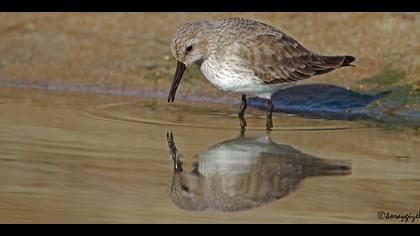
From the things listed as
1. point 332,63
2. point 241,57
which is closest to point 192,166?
point 241,57

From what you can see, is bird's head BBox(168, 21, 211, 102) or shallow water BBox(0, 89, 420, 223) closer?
shallow water BBox(0, 89, 420, 223)

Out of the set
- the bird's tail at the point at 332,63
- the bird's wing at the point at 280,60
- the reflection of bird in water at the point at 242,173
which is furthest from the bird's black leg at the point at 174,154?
the bird's tail at the point at 332,63

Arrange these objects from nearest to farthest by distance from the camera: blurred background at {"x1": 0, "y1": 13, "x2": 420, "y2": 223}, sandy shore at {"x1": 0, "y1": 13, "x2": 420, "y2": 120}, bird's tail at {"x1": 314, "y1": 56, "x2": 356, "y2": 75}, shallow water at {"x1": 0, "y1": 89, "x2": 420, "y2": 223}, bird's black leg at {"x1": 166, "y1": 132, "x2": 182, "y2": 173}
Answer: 1. shallow water at {"x1": 0, "y1": 89, "x2": 420, "y2": 223}
2. blurred background at {"x1": 0, "y1": 13, "x2": 420, "y2": 223}
3. bird's black leg at {"x1": 166, "y1": 132, "x2": 182, "y2": 173}
4. bird's tail at {"x1": 314, "y1": 56, "x2": 356, "y2": 75}
5. sandy shore at {"x1": 0, "y1": 13, "x2": 420, "y2": 120}

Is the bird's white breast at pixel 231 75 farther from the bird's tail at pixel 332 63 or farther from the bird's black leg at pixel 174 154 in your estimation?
the bird's black leg at pixel 174 154

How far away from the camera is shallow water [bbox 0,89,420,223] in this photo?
6625mm

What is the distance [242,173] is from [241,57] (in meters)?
2.81

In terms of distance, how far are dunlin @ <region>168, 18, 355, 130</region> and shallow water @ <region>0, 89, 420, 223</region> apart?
0.41 m

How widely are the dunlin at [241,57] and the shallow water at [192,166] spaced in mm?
406

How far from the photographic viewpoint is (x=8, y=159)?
823 centimetres

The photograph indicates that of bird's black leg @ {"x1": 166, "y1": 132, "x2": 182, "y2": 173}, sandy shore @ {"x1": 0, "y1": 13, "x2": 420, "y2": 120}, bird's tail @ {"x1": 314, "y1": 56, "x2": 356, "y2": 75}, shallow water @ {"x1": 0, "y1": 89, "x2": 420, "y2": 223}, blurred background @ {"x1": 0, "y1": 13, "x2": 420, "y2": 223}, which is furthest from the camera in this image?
sandy shore @ {"x1": 0, "y1": 13, "x2": 420, "y2": 120}

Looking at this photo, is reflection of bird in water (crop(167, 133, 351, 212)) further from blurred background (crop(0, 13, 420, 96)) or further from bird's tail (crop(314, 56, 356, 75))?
blurred background (crop(0, 13, 420, 96))

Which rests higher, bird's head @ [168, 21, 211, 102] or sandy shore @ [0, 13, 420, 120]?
bird's head @ [168, 21, 211, 102]

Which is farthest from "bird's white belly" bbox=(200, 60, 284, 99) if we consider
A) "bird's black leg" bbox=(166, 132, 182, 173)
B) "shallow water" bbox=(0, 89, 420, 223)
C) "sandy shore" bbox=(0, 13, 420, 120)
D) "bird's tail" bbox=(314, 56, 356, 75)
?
"sandy shore" bbox=(0, 13, 420, 120)
